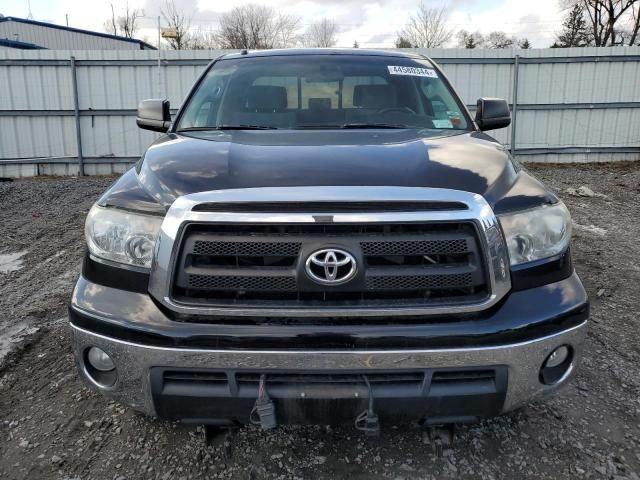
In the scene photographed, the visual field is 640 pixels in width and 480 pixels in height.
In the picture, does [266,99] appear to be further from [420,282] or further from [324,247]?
[420,282]

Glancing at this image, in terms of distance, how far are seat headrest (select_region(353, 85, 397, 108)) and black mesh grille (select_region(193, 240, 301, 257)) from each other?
5.51ft

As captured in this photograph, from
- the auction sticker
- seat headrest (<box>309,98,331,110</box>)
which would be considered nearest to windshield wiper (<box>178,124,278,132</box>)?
seat headrest (<box>309,98,331,110</box>)

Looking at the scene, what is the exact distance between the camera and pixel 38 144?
12.0 meters

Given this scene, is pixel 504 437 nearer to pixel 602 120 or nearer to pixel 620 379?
pixel 620 379

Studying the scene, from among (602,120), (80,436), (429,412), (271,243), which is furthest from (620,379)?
(602,120)

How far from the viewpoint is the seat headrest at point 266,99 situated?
307 cm

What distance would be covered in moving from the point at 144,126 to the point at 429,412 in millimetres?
2864

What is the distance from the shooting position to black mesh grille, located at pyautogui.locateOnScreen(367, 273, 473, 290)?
5.62 feet

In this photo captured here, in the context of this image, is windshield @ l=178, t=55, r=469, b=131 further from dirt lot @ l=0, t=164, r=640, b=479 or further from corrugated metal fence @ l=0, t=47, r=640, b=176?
corrugated metal fence @ l=0, t=47, r=640, b=176

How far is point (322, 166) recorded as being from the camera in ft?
6.28

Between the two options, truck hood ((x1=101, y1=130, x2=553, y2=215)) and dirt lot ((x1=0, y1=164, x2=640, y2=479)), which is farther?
dirt lot ((x1=0, y1=164, x2=640, y2=479))

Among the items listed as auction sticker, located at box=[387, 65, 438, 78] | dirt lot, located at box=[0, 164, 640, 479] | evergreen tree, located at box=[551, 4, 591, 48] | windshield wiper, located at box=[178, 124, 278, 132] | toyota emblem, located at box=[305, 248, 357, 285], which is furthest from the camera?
evergreen tree, located at box=[551, 4, 591, 48]

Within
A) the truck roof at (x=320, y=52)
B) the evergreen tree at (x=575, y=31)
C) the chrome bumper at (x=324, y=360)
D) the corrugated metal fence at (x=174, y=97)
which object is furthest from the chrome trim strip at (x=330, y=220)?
the evergreen tree at (x=575, y=31)

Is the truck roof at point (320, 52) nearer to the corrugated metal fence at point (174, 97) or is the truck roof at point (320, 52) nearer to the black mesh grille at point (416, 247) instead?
the black mesh grille at point (416, 247)
